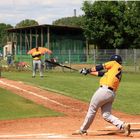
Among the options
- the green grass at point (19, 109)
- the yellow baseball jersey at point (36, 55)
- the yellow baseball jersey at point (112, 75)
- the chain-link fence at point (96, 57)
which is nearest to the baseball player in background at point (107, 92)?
the yellow baseball jersey at point (112, 75)

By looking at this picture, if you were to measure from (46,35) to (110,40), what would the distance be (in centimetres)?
934

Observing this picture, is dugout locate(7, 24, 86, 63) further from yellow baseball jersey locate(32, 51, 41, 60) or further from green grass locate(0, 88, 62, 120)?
green grass locate(0, 88, 62, 120)

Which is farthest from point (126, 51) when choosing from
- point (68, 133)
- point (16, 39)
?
point (68, 133)

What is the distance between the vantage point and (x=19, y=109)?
14.6 meters

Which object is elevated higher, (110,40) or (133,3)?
(133,3)

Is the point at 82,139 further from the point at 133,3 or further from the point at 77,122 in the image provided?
the point at 133,3

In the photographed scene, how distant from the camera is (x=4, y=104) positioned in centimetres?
1533

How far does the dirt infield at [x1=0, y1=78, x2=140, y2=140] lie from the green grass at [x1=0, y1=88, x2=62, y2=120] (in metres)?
0.44

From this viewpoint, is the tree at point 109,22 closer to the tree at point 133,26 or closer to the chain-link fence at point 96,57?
the tree at point 133,26

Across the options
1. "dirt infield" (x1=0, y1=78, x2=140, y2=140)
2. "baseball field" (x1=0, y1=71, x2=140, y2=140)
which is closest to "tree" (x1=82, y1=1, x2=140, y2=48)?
"baseball field" (x1=0, y1=71, x2=140, y2=140)

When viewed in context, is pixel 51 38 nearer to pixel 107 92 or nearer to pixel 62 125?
pixel 62 125

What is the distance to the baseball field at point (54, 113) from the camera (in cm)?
1040

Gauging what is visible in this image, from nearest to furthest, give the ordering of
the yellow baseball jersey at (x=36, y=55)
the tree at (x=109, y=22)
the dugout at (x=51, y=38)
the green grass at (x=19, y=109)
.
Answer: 1. the green grass at (x=19, y=109)
2. the yellow baseball jersey at (x=36, y=55)
3. the tree at (x=109, y=22)
4. the dugout at (x=51, y=38)

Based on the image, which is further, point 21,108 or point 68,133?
point 21,108
